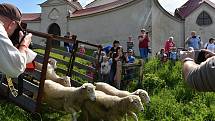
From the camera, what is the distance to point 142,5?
31.2 m

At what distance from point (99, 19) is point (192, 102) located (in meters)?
21.2

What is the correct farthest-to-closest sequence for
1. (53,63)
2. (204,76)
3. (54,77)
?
(53,63), (54,77), (204,76)

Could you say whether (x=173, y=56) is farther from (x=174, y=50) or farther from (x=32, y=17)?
(x=32, y=17)

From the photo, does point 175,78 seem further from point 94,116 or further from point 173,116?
point 94,116

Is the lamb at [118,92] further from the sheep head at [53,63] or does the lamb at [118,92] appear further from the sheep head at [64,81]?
the sheep head at [53,63]

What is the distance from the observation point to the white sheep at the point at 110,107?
936cm

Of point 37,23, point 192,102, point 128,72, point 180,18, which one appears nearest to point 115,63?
point 128,72

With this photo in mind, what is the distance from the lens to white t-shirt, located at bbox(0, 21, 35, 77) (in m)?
2.99

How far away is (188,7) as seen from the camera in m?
35.8

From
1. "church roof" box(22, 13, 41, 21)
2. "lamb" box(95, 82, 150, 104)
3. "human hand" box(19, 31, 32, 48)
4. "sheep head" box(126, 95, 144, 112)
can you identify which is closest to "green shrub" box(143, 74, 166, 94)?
"lamb" box(95, 82, 150, 104)

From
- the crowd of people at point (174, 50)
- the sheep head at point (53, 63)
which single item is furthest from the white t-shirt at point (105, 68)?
the crowd of people at point (174, 50)

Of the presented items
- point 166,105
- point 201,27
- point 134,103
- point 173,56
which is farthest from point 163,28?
point 134,103

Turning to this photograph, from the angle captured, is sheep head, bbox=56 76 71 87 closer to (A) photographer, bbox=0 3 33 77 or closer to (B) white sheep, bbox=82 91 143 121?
(B) white sheep, bbox=82 91 143 121

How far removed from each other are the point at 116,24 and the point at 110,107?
75.1ft
